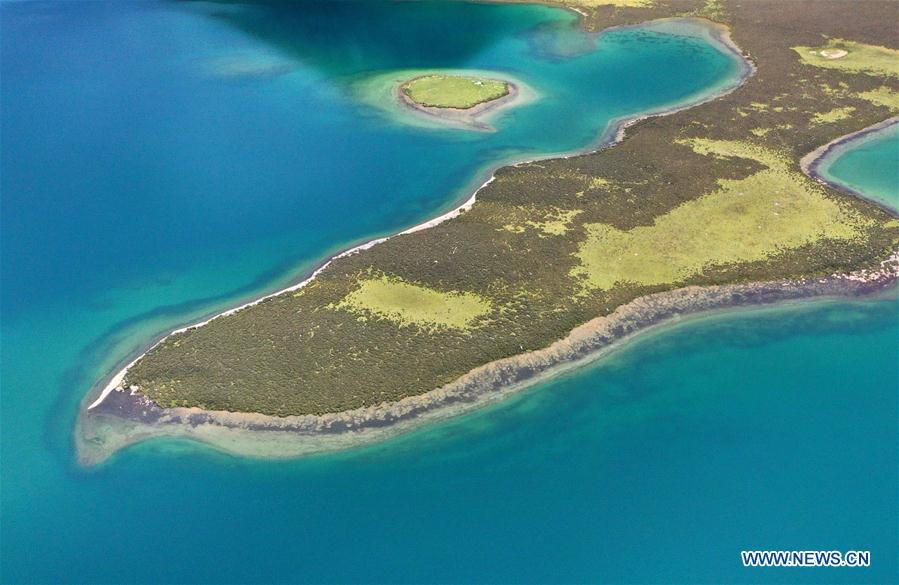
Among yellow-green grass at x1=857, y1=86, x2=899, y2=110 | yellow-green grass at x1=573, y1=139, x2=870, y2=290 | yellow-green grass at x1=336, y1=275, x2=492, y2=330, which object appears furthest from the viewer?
yellow-green grass at x1=857, y1=86, x2=899, y2=110

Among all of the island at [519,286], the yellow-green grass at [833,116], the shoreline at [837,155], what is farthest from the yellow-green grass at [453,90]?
the yellow-green grass at [833,116]

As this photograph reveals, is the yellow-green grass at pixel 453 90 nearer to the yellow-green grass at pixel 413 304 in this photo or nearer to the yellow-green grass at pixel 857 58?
the yellow-green grass at pixel 413 304

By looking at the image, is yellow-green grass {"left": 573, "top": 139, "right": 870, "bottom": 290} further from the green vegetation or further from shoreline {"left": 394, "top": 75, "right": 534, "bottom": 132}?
shoreline {"left": 394, "top": 75, "right": 534, "bottom": 132}

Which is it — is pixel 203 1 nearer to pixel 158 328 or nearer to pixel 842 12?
pixel 158 328

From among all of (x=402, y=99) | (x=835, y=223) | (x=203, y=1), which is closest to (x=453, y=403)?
(x=835, y=223)

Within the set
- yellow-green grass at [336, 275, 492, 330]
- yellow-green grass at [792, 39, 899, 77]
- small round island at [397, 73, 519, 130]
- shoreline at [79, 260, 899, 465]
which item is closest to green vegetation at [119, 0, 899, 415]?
yellow-green grass at [336, 275, 492, 330]
